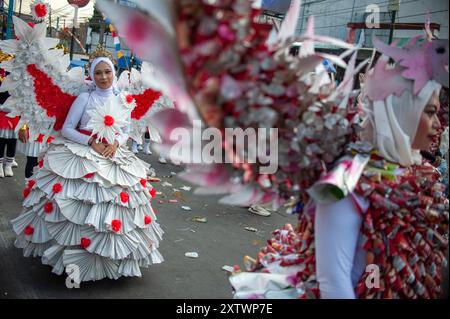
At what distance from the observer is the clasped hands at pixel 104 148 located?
12.1 feet

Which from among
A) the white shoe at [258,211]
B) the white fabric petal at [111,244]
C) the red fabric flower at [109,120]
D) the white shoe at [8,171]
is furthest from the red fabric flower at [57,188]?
the white shoe at [8,171]

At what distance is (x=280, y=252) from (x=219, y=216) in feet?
13.3

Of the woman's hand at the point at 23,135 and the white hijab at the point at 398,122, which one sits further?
the woman's hand at the point at 23,135

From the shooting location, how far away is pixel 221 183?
1.38 meters

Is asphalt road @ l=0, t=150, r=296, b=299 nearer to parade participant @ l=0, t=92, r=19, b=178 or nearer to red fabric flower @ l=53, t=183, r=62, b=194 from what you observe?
parade participant @ l=0, t=92, r=19, b=178

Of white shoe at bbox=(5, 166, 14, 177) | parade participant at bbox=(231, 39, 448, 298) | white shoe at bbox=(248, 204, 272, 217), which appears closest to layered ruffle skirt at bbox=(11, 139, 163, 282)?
parade participant at bbox=(231, 39, 448, 298)

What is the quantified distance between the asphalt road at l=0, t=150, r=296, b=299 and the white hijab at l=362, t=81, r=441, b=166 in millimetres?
1493

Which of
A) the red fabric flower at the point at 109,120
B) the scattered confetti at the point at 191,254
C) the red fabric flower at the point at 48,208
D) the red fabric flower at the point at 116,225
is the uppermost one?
the red fabric flower at the point at 109,120

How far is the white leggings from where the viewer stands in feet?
4.94

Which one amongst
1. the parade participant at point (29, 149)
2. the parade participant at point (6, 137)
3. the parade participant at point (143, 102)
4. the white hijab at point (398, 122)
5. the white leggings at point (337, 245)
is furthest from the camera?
the parade participant at point (6, 137)

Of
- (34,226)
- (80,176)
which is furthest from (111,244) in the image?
(34,226)

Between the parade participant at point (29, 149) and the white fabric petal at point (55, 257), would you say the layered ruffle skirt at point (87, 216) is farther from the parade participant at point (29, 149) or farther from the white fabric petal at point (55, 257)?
the parade participant at point (29, 149)

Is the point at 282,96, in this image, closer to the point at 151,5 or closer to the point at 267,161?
the point at 267,161

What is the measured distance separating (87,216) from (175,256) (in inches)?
51.4
